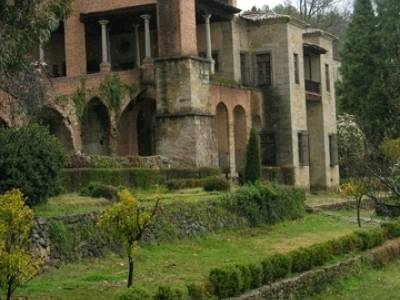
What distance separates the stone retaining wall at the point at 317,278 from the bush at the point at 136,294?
256 centimetres

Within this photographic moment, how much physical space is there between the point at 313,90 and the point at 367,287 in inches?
1118

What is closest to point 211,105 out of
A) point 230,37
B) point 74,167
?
point 230,37

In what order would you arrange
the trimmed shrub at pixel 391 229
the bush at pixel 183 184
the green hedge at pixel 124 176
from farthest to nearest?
1. the bush at pixel 183 184
2. the green hedge at pixel 124 176
3. the trimmed shrub at pixel 391 229

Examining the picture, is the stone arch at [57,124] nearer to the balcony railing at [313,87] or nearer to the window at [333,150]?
the balcony railing at [313,87]

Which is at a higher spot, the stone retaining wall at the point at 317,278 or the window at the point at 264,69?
the window at the point at 264,69

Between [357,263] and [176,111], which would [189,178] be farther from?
[357,263]

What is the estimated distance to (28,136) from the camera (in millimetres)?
17812

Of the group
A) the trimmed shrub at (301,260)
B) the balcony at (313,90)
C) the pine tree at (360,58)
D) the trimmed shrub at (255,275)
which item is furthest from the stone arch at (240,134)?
the trimmed shrub at (255,275)

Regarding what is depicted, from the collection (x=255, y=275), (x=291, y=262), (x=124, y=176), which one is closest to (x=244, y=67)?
(x=124, y=176)

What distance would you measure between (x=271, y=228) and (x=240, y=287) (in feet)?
33.9

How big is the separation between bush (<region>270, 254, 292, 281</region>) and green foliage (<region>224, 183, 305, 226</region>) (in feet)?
22.9

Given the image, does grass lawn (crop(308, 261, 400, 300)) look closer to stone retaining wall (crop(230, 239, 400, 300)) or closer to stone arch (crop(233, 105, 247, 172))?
stone retaining wall (crop(230, 239, 400, 300))

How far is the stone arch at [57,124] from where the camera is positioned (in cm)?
3297

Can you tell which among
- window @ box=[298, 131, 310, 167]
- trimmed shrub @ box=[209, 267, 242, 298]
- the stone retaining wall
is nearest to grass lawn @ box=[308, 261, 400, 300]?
the stone retaining wall
